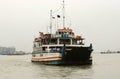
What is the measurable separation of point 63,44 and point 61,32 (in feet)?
12.2

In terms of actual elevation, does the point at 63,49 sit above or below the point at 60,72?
above

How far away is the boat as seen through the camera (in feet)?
148

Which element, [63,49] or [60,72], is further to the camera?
[63,49]

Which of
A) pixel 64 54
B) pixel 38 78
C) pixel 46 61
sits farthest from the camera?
pixel 46 61

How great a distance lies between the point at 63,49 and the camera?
44438 mm

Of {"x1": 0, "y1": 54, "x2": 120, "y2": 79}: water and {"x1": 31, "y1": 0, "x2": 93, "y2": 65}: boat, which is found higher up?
{"x1": 31, "y1": 0, "x2": 93, "y2": 65}: boat

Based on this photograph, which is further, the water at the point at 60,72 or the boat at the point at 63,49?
the boat at the point at 63,49

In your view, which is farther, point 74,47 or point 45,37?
point 45,37

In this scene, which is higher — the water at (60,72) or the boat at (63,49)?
the boat at (63,49)

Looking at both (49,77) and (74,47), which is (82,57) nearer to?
(74,47)

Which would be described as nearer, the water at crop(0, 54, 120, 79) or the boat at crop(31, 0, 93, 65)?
the water at crop(0, 54, 120, 79)

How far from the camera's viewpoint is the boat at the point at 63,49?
45.0 m

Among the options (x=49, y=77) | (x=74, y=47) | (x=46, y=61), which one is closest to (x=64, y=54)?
(x=74, y=47)

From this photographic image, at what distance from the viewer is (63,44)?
45781 mm
